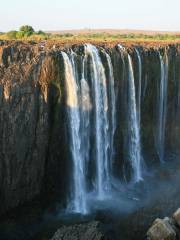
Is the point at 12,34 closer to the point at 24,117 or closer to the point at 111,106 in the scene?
the point at 111,106

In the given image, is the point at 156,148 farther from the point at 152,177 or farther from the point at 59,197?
the point at 59,197

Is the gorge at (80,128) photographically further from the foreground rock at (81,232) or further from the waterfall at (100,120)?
the foreground rock at (81,232)

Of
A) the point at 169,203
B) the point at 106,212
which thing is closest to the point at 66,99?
the point at 106,212

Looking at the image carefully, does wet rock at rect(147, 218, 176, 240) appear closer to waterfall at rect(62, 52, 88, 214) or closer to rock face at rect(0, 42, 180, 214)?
waterfall at rect(62, 52, 88, 214)

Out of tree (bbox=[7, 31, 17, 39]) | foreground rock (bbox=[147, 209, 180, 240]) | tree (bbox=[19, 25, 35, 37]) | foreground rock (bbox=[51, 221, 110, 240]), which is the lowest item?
foreground rock (bbox=[147, 209, 180, 240])

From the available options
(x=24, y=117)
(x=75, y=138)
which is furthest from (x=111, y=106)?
(x=24, y=117)

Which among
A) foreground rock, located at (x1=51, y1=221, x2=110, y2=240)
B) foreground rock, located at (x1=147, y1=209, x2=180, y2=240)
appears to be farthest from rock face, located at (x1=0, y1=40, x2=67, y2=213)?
foreground rock, located at (x1=147, y1=209, x2=180, y2=240)

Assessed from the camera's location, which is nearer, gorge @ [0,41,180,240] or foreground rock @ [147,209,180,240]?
foreground rock @ [147,209,180,240]
